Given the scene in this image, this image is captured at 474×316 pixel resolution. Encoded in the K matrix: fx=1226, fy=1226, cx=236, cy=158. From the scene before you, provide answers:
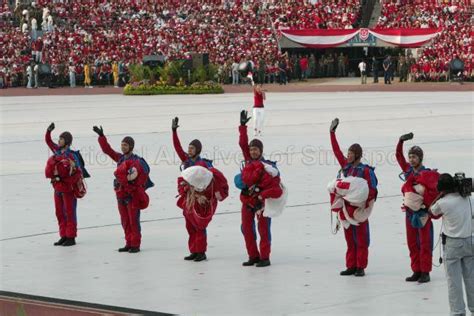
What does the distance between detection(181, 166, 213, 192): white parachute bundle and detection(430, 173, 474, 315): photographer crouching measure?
132 inches

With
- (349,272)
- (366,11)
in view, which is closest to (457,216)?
(349,272)

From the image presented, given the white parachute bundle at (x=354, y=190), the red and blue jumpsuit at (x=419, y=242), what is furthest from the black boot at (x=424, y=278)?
the white parachute bundle at (x=354, y=190)

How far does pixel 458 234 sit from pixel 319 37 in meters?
53.3

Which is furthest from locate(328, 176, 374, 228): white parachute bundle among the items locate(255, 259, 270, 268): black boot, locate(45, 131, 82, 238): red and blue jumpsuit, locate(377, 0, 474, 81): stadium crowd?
locate(377, 0, 474, 81): stadium crowd

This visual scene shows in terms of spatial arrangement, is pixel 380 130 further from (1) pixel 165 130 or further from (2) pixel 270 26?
(2) pixel 270 26

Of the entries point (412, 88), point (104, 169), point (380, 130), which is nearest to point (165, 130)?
point (380, 130)

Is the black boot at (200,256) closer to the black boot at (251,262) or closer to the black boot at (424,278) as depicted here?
the black boot at (251,262)

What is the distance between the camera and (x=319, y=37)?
6262 cm

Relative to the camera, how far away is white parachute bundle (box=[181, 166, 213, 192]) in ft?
41.4

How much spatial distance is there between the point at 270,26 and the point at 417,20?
831 cm

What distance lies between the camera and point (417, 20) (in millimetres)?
60500

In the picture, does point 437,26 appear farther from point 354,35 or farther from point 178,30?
point 178,30

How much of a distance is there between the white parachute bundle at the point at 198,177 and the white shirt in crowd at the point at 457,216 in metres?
3.35

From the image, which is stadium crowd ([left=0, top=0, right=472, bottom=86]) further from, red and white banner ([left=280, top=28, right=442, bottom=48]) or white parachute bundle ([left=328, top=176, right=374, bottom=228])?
white parachute bundle ([left=328, top=176, right=374, bottom=228])
